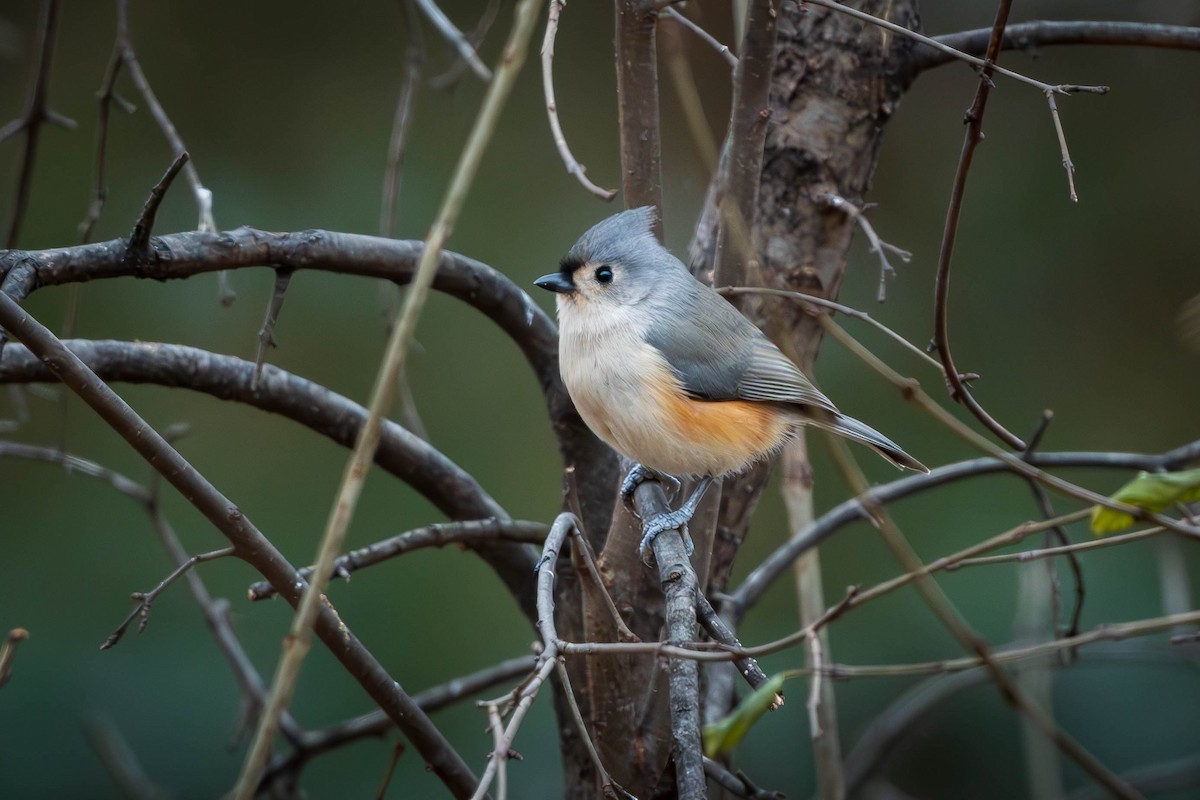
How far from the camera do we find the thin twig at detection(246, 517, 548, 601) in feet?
6.00

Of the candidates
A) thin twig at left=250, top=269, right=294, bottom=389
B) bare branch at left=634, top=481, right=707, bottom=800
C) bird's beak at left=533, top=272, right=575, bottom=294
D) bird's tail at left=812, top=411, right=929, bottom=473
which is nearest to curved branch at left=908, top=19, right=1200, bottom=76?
bird's tail at left=812, top=411, right=929, bottom=473

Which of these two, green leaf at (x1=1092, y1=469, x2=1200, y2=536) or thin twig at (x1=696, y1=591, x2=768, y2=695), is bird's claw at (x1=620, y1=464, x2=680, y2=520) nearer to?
thin twig at (x1=696, y1=591, x2=768, y2=695)

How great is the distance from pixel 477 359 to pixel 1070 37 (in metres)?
2.41

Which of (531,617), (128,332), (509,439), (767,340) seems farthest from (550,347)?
(128,332)

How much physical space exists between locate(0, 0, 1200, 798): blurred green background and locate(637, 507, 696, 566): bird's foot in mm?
1794

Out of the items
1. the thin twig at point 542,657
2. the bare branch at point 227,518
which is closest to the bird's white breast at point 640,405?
the thin twig at point 542,657

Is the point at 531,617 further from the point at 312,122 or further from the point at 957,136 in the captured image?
the point at 957,136

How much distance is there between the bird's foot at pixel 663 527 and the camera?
74.5 inches

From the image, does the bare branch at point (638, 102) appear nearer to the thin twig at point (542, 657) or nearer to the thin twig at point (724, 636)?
the thin twig at point (542, 657)

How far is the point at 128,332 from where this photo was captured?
3617mm

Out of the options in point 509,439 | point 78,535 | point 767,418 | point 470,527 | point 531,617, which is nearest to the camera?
point 470,527

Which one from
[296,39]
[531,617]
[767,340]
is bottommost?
[531,617]

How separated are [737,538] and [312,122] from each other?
262 centimetres

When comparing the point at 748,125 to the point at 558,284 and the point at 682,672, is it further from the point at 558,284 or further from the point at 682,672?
the point at 682,672
